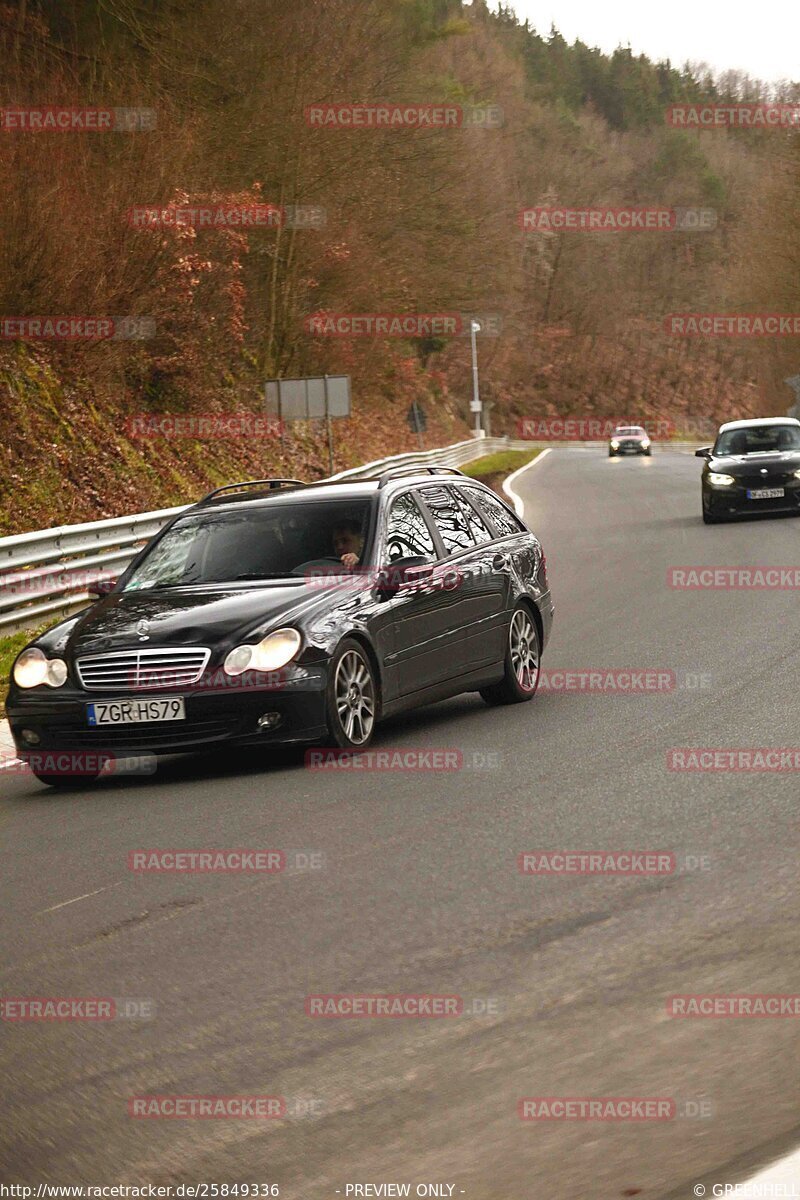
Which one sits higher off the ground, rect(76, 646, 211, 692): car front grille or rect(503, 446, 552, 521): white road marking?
rect(76, 646, 211, 692): car front grille

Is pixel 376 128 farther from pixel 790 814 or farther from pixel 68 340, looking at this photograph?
pixel 790 814

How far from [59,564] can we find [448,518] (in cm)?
560

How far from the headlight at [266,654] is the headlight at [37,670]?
0.96m

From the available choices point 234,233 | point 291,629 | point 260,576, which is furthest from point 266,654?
point 234,233

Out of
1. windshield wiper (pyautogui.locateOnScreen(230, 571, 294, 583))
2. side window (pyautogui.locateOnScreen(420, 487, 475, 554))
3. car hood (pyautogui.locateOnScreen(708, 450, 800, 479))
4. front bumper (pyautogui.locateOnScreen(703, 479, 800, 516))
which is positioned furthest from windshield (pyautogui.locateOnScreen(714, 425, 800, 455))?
windshield wiper (pyautogui.locateOnScreen(230, 571, 294, 583))

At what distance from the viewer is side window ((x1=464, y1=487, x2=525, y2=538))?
11.9 m

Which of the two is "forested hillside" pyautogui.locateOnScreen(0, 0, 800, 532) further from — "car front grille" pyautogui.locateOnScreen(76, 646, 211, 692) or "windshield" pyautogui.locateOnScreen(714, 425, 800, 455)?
"car front grille" pyautogui.locateOnScreen(76, 646, 211, 692)

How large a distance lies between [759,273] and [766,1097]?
78.3 meters

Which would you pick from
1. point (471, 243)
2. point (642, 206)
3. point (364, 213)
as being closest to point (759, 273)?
point (471, 243)

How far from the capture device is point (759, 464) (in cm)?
2767

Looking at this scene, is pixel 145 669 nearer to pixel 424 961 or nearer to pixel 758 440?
pixel 424 961

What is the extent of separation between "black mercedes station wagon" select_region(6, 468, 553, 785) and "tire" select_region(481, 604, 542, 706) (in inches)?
0.5

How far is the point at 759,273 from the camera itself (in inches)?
3115

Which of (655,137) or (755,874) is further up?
(655,137)
